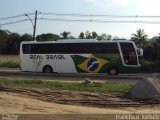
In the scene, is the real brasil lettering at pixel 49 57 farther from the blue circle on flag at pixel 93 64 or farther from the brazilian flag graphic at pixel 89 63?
the blue circle on flag at pixel 93 64

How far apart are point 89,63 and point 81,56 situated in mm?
880

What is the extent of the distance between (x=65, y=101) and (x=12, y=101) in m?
2.32

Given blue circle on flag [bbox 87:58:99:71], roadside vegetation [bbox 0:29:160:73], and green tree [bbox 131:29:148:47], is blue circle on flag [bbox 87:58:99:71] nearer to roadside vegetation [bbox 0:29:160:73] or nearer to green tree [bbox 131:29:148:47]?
roadside vegetation [bbox 0:29:160:73]

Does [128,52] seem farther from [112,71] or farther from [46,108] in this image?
[46,108]

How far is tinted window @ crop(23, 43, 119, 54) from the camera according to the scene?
37062mm

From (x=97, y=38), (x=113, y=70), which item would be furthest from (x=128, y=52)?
(x=97, y=38)

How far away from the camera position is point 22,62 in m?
39.0

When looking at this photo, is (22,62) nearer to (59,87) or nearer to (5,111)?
(59,87)

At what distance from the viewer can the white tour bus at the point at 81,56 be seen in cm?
3684

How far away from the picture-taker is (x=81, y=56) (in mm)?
37562

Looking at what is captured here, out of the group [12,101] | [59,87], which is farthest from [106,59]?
[12,101]

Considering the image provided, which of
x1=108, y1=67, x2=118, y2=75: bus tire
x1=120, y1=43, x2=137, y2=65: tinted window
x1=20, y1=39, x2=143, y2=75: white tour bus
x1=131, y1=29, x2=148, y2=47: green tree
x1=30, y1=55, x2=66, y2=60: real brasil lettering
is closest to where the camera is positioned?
x1=120, y1=43, x2=137, y2=65: tinted window

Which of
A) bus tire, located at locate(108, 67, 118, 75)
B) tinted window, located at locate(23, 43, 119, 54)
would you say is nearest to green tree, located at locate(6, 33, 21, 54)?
tinted window, located at locate(23, 43, 119, 54)

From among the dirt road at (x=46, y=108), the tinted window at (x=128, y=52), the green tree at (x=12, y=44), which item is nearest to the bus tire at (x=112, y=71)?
the tinted window at (x=128, y=52)
